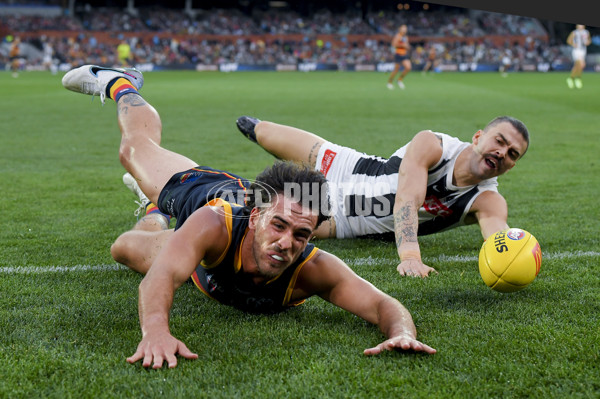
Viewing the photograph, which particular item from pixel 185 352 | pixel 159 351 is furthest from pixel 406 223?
pixel 159 351

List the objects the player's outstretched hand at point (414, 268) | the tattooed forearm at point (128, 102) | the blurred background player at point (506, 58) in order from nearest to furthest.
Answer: the player's outstretched hand at point (414, 268), the tattooed forearm at point (128, 102), the blurred background player at point (506, 58)

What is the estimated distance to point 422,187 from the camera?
488 cm

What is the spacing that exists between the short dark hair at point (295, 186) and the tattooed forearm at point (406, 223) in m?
1.47

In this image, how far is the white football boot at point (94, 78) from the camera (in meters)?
6.05

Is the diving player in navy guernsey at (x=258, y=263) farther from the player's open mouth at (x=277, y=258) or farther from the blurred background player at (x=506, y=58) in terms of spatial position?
the blurred background player at (x=506, y=58)

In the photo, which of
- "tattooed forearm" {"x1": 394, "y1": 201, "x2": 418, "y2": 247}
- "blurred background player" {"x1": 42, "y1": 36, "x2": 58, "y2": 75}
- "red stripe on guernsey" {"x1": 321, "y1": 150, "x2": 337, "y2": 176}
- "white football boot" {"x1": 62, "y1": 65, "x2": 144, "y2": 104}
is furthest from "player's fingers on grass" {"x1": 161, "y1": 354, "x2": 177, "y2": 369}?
"blurred background player" {"x1": 42, "y1": 36, "x2": 58, "y2": 75}

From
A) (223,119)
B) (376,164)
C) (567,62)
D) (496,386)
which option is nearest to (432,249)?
(376,164)

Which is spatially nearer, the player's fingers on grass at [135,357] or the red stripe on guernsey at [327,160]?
the player's fingers on grass at [135,357]

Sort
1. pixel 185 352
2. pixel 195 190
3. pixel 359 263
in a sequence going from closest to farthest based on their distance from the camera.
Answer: pixel 185 352 < pixel 195 190 < pixel 359 263

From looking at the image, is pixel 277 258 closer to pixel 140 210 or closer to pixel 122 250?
pixel 122 250

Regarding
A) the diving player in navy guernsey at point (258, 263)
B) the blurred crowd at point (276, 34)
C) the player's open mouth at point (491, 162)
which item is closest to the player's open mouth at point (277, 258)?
the diving player in navy guernsey at point (258, 263)

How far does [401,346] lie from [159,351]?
1093 mm

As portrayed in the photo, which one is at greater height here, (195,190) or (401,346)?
(195,190)

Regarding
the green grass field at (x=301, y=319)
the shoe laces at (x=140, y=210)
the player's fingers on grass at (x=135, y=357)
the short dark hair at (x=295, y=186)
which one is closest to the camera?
A: the green grass field at (x=301, y=319)
